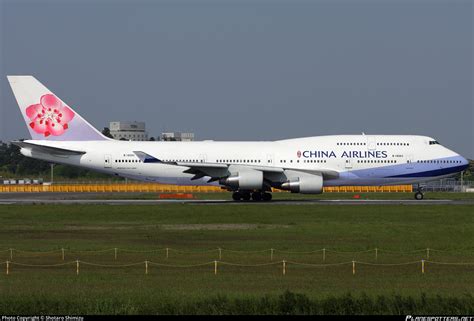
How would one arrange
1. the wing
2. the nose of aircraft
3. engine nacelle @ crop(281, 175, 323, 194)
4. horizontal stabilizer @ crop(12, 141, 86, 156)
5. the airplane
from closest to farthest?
engine nacelle @ crop(281, 175, 323, 194), the wing, horizontal stabilizer @ crop(12, 141, 86, 156), the airplane, the nose of aircraft

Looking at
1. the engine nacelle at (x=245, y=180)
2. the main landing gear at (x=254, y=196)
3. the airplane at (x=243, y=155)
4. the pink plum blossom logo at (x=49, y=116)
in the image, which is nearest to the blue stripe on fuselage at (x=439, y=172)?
the airplane at (x=243, y=155)

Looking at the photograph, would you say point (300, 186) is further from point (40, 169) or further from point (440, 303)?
point (40, 169)

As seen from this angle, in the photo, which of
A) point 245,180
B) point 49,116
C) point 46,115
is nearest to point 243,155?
point 245,180

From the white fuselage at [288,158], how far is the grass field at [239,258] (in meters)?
8.56

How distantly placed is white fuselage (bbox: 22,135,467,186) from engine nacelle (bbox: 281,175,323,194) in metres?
2.42

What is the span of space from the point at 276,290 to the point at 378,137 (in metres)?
41.6

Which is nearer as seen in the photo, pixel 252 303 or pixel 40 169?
pixel 252 303

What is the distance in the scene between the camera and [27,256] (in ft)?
99.2

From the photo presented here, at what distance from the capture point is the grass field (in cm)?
1905

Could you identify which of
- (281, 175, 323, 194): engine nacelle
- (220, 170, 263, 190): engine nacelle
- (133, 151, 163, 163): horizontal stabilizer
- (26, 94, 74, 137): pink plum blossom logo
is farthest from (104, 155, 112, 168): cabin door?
(281, 175, 323, 194): engine nacelle

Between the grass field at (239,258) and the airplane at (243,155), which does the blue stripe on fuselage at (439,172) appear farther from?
the grass field at (239,258)

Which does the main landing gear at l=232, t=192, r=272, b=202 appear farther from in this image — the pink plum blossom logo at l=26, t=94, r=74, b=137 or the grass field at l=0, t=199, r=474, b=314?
the pink plum blossom logo at l=26, t=94, r=74, b=137

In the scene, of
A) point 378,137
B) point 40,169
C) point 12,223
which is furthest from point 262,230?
point 40,169

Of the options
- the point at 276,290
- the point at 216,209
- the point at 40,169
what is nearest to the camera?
the point at 276,290
